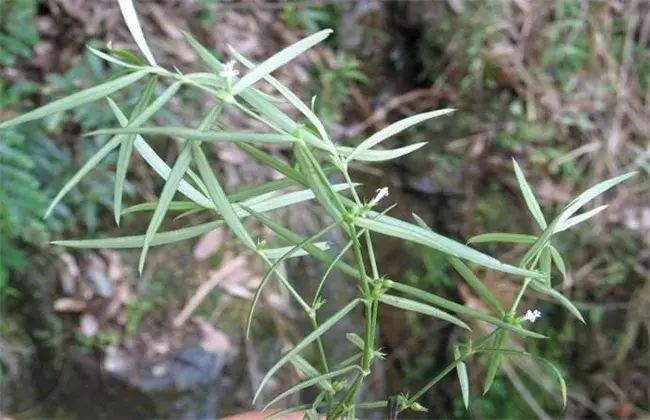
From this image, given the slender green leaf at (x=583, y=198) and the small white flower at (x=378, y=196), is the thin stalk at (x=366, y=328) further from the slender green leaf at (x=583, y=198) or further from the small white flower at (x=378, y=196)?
the slender green leaf at (x=583, y=198)

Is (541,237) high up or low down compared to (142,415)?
up

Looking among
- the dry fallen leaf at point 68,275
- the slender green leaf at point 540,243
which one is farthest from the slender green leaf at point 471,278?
the dry fallen leaf at point 68,275

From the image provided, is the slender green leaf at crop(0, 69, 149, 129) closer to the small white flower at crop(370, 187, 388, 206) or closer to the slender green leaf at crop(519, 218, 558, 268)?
the small white flower at crop(370, 187, 388, 206)

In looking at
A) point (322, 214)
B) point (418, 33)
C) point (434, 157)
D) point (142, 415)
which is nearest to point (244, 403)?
point (142, 415)

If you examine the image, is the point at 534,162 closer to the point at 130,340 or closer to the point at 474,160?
the point at 474,160

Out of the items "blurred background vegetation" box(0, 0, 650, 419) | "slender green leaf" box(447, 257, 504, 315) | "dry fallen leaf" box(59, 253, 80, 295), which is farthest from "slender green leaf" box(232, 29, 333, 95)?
"dry fallen leaf" box(59, 253, 80, 295)

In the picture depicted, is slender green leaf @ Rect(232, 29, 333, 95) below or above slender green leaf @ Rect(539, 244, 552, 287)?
above

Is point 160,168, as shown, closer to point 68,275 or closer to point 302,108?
point 302,108
